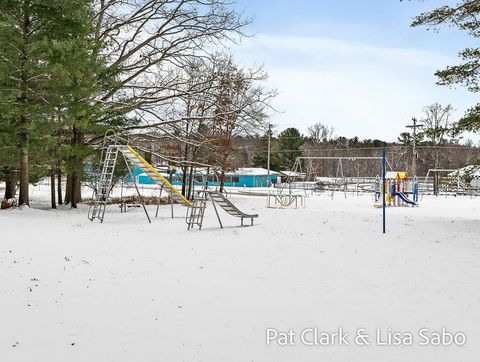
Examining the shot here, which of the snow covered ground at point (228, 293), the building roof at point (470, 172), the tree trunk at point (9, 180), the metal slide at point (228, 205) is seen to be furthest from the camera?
the tree trunk at point (9, 180)

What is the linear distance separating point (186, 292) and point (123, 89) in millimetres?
17011

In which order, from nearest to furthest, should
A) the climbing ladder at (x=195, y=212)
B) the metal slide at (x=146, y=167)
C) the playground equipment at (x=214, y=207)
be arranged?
the climbing ladder at (x=195, y=212) < the playground equipment at (x=214, y=207) < the metal slide at (x=146, y=167)

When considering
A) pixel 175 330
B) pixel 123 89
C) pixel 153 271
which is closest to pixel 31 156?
pixel 123 89

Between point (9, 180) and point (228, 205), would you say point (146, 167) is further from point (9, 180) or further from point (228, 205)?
point (9, 180)

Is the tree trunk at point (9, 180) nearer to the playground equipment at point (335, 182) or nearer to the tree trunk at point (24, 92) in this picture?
the tree trunk at point (24, 92)

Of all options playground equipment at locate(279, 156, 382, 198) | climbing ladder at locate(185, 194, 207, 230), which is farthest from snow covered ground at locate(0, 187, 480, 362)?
playground equipment at locate(279, 156, 382, 198)

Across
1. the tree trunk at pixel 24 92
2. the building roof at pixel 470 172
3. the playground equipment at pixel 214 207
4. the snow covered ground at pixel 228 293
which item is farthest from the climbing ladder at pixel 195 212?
the building roof at pixel 470 172

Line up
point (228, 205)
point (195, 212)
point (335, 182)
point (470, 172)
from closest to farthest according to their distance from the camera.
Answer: point (470, 172) < point (228, 205) < point (195, 212) < point (335, 182)

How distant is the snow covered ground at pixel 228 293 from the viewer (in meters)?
4.22

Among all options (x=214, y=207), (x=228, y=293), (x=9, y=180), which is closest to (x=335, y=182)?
(x=9, y=180)

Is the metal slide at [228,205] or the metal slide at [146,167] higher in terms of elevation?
the metal slide at [146,167]

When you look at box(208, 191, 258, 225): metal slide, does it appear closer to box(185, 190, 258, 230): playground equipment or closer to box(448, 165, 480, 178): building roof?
box(185, 190, 258, 230): playground equipment

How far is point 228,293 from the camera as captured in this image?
19.8 ft

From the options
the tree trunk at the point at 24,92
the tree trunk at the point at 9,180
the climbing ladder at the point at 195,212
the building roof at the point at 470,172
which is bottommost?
the climbing ladder at the point at 195,212
